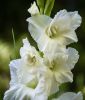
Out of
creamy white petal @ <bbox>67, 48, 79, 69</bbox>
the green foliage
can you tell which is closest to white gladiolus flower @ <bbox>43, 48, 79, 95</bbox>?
creamy white petal @ <bbox>67, 48, 79, 69</bbox>

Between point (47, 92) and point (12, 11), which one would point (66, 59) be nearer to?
point (47, 92)

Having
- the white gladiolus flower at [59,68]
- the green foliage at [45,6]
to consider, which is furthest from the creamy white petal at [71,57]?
the green foliage at [45,6]

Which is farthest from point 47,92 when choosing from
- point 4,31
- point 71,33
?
point 4,31

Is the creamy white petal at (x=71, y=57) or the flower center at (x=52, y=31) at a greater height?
the flower center at (x=52, y=31)

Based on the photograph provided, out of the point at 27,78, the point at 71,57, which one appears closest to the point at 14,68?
the point at 27,78

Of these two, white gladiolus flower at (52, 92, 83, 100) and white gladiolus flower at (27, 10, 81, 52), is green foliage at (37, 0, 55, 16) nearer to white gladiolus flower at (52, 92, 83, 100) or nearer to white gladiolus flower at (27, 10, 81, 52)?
white gladiolus flower at (27, 10, 81, 52)

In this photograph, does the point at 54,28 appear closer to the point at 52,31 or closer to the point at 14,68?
the point at 52,31

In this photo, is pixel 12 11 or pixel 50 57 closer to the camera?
pixel 50 57

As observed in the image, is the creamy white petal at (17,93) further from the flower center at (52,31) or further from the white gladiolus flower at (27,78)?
the flower center at (52,31)
